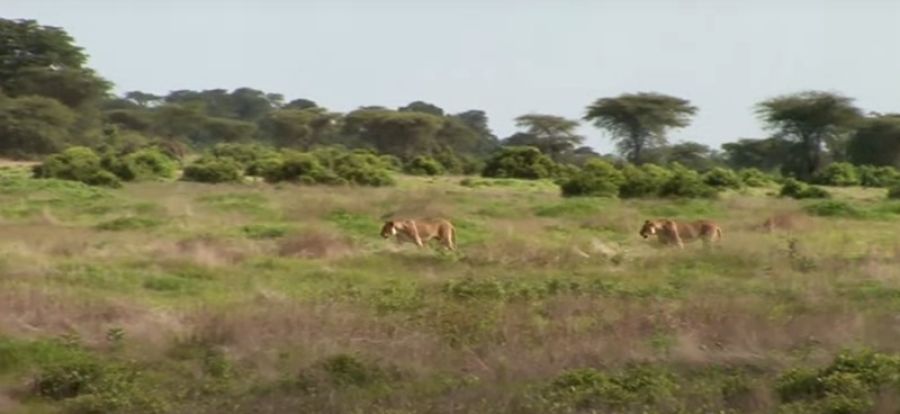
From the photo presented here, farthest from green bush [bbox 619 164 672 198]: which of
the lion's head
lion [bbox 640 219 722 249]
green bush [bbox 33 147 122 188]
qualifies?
green bush [bbox 33 147 122 188]

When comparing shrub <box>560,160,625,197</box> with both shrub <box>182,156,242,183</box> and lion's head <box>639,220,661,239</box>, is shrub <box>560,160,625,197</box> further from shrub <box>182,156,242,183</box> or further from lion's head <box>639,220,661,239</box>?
lion's head <box>639,220,661,239</box>

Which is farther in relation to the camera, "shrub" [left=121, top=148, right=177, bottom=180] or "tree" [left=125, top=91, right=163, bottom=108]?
"tree" [left=125, top=91, right=163, bottom=108]

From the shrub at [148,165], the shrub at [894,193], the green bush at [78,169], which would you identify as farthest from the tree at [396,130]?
the shrub at [894,193]

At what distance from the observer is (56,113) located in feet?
129

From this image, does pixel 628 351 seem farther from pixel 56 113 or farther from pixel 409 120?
pixel 409 120

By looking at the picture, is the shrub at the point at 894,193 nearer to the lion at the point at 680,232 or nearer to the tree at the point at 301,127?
the lion at the point at 680,232

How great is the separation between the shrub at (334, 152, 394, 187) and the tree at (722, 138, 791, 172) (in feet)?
→ 59.2

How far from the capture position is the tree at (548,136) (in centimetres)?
5128

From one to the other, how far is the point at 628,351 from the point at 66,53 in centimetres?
4039

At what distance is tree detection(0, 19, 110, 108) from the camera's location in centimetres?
4262

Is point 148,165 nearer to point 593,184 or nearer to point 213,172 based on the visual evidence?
point 213,172

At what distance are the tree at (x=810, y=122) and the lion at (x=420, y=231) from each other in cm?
2811

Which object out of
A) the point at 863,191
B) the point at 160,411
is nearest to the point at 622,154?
the point at 863,191

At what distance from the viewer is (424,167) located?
4069cm
